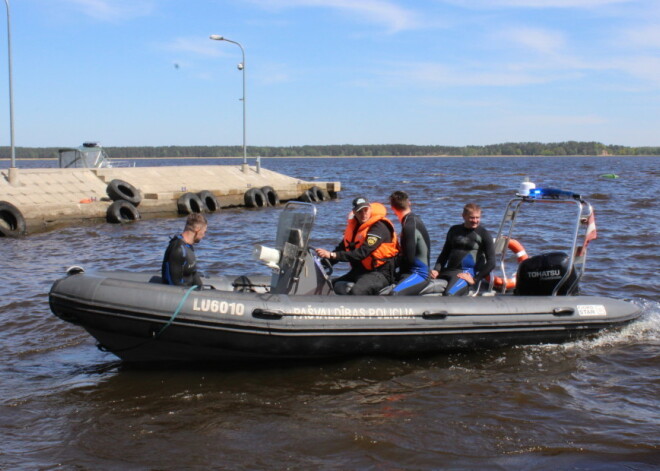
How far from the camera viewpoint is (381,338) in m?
6.38

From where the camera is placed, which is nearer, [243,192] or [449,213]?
[449,213]

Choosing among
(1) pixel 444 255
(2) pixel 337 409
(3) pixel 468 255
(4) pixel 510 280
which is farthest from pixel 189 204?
(2) pixel 337 409

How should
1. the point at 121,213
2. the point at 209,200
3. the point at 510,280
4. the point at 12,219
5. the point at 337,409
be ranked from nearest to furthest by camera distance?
the point at 337,409 < the point at 510,280 < the point at 12,219 < the point at 121,213 < the point at 209,200

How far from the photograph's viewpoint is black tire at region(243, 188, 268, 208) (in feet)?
79.2

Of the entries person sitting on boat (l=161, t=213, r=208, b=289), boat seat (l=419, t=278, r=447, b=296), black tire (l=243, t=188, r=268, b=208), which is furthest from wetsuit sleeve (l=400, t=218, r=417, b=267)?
black tire (l=243, t=188, r=268, b=208)

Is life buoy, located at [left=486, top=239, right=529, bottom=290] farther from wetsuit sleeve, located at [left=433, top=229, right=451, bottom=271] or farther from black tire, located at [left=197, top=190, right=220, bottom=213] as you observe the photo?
black tire, located at [left=197, top=190, right=220, bottom=213]

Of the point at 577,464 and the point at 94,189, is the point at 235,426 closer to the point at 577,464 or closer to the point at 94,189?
the point at 577,464

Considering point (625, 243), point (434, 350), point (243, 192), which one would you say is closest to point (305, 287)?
point (434, 350)

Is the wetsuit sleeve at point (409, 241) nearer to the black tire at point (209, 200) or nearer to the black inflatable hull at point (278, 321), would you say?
the black inflatable hull at point (278, 321)

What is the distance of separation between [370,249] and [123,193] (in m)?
14.7

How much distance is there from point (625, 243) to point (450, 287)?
8491 mm

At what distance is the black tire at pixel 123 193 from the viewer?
1964cm

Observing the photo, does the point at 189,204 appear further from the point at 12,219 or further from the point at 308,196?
the point at 308,196

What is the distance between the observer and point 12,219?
15.6 m
